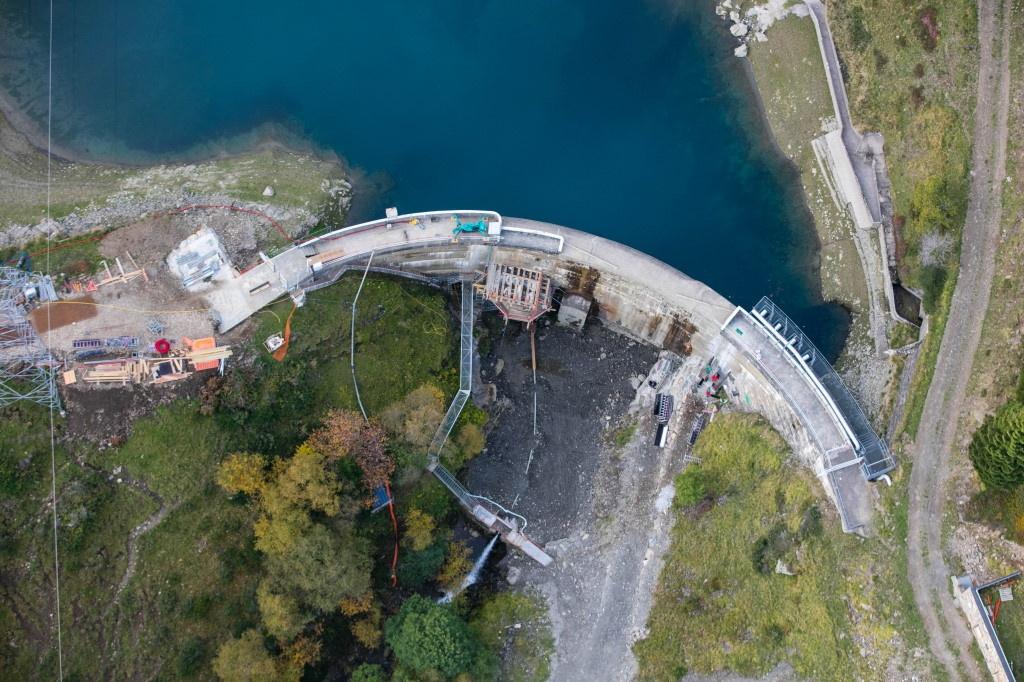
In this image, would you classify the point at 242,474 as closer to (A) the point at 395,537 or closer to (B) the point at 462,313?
(A) the point at 395,537

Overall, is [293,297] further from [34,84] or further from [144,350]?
[34,84]

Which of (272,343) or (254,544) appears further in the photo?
(272,343)

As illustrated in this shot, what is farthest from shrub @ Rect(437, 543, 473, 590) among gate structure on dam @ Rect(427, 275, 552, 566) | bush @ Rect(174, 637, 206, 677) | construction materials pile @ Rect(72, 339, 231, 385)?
construction materials pile @ Rect(72, 339, 231, 385)

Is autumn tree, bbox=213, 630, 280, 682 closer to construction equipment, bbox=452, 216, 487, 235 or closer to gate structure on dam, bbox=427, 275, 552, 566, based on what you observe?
gate structure on dam, bbox=427, 275, 552, 566

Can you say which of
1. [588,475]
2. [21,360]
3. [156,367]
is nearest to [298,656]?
[156,367]

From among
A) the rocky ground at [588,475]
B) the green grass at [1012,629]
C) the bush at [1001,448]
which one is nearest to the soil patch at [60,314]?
the rocky ground at [588,475]

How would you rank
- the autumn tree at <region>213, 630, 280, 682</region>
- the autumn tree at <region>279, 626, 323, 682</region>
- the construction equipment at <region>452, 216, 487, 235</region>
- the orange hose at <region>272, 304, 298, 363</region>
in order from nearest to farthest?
the autumn tree at <region>213, 630, 280, 682</region> < the autumn tree at <region>279, 626, 323, 682</region> < the orange hose at <region>272, 304, 298, 363</region> < the construction equipment at <region>452, 216, 487, 235</region>
